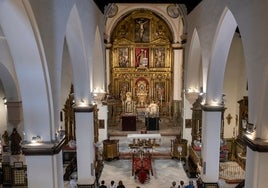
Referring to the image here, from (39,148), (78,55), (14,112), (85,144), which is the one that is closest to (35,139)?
(39,148)

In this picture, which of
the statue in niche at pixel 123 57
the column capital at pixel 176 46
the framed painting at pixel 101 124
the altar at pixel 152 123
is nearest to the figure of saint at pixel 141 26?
the statue in niche at pixel 123 57

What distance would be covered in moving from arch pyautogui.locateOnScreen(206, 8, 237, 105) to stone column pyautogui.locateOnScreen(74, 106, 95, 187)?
4916 mm

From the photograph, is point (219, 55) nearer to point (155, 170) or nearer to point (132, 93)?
point (155, 170)

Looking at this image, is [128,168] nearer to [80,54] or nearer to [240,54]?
[80,54]

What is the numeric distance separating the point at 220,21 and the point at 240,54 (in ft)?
32.8

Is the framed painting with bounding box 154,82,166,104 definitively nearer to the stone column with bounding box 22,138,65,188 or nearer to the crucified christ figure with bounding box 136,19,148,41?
the crucified christ figure with bounding box 136,19,148,41

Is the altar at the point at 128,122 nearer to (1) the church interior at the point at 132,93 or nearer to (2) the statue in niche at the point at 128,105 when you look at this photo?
(1) the church interior at the point at 132,93

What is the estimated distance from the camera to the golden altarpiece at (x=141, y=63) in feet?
92.5

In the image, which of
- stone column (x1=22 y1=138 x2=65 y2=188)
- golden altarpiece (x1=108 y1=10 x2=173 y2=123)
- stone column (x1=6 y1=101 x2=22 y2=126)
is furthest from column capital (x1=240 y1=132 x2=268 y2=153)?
golden altarpiece (x1=108 y1=10 x2=173 y2=123)

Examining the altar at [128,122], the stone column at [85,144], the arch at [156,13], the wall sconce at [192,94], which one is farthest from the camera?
the arch at [156,13]

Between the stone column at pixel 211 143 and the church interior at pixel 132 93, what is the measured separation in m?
0.04

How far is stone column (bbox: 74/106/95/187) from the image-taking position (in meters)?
13.8

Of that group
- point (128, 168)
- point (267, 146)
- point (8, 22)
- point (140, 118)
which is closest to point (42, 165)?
point (8, 22)

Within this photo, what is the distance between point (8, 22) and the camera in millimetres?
6781
